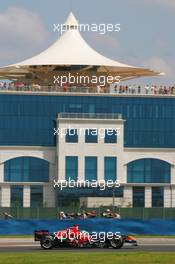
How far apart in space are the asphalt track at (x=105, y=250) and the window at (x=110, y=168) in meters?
34.4

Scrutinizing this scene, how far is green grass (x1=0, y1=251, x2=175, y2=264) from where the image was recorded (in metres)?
48.3

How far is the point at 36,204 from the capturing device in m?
104

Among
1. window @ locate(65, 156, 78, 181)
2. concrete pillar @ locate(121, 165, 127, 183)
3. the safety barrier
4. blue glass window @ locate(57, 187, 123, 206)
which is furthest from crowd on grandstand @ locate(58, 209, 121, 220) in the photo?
concrete pillar @ locate(121, 165, 127, 183)

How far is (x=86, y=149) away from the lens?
105000 millimetres

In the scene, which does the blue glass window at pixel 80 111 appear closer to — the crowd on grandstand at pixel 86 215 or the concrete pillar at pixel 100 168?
the concrete pillar at pixel 100 168

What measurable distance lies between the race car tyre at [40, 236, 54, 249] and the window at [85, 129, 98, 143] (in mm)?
46708

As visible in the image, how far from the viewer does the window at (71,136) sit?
105 metres

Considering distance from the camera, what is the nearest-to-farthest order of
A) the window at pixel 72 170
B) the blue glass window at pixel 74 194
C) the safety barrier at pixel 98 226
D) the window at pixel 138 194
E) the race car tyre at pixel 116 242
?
1. the race car tyre at pixel 116 242
2. the safety barrier at pixel 98 226
3. the blue glass window at pixel 74 194
4. the window at pixel 72 170
5. the window at pixel 138 194

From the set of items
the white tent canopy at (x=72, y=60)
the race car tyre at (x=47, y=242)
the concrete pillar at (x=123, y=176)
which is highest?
the white tent canopy at (x=72, y=60)

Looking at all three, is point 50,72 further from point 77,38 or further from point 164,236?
point 164,236

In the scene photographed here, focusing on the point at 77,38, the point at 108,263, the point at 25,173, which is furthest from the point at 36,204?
the point at 108,263

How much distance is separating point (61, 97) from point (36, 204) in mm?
12870

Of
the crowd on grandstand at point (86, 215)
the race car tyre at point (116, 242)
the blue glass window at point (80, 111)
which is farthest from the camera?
the blue glass window at point (80, 111)

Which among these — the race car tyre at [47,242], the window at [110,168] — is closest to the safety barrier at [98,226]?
the race car tyre at [47,242]
